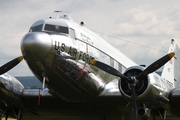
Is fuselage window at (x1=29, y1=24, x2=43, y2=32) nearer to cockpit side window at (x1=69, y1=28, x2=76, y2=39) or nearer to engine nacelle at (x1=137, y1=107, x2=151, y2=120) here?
cockpit side window at (x1=69, y1=28, x2=76, y2=39)

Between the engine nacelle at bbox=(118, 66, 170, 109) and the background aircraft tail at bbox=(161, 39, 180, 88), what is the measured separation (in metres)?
6.09

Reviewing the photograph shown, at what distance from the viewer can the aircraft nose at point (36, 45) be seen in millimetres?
13039

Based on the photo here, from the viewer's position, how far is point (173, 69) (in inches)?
853

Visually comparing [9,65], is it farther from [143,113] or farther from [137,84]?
[143,113]

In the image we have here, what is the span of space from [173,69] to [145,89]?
299 inches

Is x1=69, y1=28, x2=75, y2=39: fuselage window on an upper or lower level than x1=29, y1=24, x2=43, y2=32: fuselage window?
lower

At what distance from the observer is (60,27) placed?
14531 mm

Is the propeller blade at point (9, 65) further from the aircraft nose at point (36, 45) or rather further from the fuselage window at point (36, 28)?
the aircraft nose at point (36, 45)

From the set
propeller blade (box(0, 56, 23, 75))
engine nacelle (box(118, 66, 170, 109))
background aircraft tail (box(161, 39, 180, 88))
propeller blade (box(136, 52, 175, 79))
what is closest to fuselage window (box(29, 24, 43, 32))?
propeller blade (box(0, 56, 23, 75))

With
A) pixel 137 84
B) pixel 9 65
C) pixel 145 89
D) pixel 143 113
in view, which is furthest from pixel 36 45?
pixel 143 113

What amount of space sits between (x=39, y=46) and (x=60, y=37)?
1.23 meters

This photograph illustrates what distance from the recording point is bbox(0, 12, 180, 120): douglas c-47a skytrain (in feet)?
45.6

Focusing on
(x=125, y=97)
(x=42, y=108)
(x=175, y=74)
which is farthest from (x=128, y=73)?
(x=175, y=74)

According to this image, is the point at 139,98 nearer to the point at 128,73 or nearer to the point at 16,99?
the point at 128,73
